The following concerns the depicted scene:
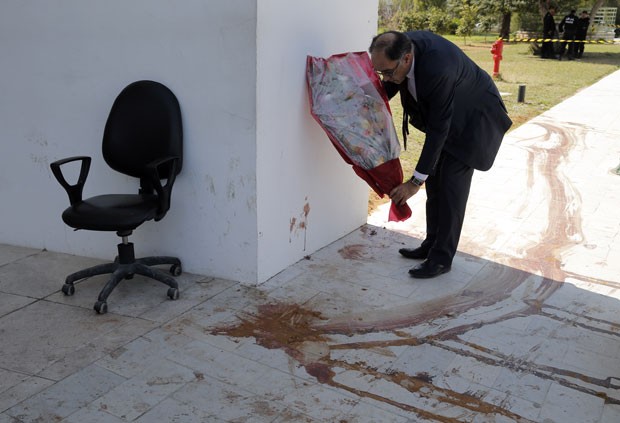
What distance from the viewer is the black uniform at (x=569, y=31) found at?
69.9 feet

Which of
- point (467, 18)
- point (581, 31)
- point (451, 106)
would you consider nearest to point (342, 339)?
point (451, 106)

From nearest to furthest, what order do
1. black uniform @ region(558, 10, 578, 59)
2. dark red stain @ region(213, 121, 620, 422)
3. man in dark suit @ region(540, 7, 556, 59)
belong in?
dark red stain @ region(213, 121, 620, 422) < black uniform @ region(558, 10, 578, 59) < man in dark suit @ region(540, 7, 556, 59)

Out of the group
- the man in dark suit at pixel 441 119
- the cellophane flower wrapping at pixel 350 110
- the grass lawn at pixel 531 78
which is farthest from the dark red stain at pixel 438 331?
the grass lawn at pixel 531 78

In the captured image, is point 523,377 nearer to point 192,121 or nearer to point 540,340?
point 540,340

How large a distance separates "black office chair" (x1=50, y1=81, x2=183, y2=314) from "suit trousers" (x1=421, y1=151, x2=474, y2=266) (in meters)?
1.70

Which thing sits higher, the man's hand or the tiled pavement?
the man's hand

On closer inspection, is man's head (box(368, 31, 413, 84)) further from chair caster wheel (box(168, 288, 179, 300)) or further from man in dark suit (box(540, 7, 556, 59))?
man in dark suit (box(540, 7, 556, 59))

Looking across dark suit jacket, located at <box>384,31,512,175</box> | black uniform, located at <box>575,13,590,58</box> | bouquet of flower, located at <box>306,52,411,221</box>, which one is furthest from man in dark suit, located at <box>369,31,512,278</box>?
black uniform, located at <box>575,13,590,58</box>

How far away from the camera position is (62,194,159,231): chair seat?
11.3 feet

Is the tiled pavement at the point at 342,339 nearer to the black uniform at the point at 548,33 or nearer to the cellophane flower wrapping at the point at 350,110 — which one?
the cellophane flower wrapping at the point at 350,110

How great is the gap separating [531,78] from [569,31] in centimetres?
716

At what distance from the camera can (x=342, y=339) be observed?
10.9 ft

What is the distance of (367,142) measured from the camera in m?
3.99

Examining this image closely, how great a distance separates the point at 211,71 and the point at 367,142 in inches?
42.4
